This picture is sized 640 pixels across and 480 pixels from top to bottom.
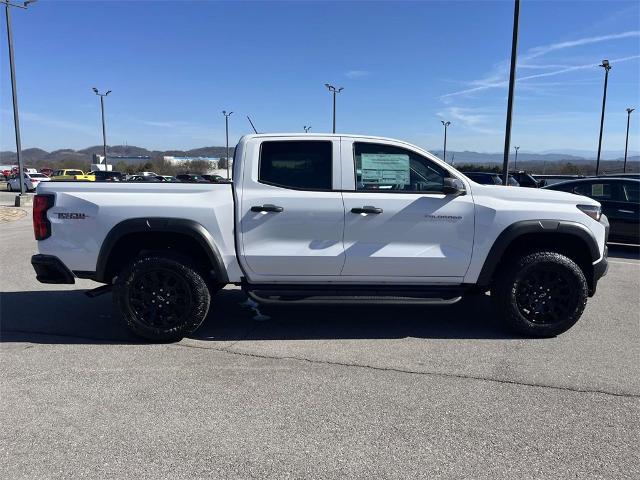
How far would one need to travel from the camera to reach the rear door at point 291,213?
476 cm

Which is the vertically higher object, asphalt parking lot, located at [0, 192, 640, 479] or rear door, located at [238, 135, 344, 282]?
rear door, located at [238, 135, 344, 282]

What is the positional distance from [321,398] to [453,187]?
232 cm

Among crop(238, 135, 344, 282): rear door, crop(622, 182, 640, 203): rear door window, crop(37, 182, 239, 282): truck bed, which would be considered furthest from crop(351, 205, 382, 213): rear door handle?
crop(622, 182, 640, 203): rear door window

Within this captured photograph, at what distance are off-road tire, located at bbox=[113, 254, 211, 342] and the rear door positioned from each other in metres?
0.55

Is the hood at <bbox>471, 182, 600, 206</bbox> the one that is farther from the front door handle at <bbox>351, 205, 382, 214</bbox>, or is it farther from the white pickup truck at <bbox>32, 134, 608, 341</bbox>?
the front door handle at <bbox>351, 205, 382, 214</bbox>

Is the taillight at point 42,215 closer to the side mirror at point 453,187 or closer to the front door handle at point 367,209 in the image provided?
the front door handle at point 367,209

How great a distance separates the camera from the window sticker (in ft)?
16.3

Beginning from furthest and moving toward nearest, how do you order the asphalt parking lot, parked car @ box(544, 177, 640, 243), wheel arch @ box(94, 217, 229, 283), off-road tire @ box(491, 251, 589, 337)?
parked car @ box(544, 177, 640, 243) < off-road tire @ box(491, 251, 589, 337) < wheel arch @ box(94, 217, 229, 283) < the asphalt parking lot

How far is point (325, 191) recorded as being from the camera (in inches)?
191

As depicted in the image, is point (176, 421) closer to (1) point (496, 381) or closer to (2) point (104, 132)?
(1) point (496, 381)

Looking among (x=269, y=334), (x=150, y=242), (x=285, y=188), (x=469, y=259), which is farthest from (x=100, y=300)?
(x=469, y=259)

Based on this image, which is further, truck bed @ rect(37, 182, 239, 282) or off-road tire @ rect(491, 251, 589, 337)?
off-road tire @ rect(491, 251, 589, 337)

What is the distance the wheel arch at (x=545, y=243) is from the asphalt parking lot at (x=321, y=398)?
0.72 metres

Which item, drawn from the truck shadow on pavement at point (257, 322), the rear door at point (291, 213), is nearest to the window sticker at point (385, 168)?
the rear door at point (291, 213)
